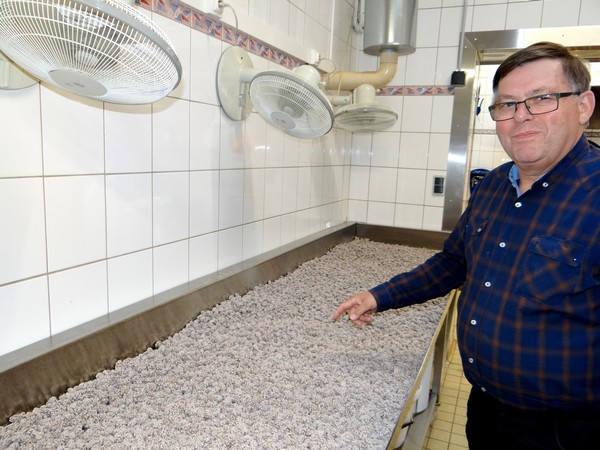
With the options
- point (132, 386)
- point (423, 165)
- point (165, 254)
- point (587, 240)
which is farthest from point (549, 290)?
point (423, 165)

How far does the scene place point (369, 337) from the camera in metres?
1.42

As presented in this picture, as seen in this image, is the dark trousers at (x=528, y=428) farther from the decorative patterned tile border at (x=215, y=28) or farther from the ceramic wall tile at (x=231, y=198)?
the decorative patterned tile border at (x=215, y=28)

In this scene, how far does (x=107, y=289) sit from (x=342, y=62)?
2.16 meters

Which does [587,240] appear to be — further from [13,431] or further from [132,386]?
[13,431]

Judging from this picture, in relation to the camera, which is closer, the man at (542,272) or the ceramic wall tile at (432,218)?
the man at (542,272)

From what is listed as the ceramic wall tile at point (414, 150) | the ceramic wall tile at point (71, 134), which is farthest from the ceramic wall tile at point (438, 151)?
the ceramic wall tile at point (71, 134)

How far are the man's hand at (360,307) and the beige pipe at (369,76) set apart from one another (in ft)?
4.79

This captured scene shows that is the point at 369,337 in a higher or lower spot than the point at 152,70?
lower

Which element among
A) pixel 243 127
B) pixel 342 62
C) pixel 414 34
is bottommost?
pixel 243 127

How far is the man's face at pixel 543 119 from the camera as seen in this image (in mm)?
978

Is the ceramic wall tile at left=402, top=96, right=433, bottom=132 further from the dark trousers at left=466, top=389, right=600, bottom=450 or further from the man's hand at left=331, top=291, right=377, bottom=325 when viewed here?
the dark trousers at left=466, top=389, right=600, bottom=450

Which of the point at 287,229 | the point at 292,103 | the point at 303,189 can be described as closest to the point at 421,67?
the point at 303,189

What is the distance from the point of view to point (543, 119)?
38.7 inches

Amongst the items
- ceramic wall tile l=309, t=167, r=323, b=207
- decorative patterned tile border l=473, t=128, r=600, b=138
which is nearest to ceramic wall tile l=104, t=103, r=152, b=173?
ceramic wall tile l=309, t=167, r=323, b=207
